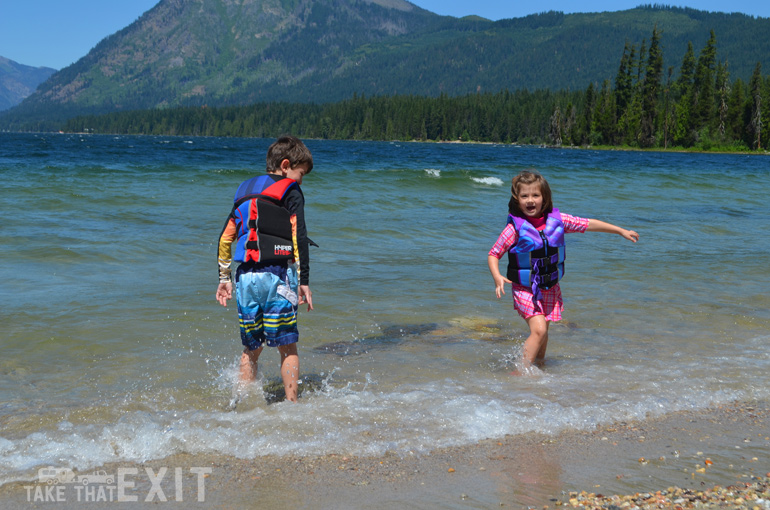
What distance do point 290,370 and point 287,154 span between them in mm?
1504

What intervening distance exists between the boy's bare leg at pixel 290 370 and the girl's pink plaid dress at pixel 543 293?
71.5 inches

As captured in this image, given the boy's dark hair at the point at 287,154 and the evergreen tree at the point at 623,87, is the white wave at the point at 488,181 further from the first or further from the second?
the evergreen tree at the point at 623,87

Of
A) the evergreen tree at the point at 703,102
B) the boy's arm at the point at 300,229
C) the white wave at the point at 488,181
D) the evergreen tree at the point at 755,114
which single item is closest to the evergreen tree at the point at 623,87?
the evergreen tree at the point at 703,102

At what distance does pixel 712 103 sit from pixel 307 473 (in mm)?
111436

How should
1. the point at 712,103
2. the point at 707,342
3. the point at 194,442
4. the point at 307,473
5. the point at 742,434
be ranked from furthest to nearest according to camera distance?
the point at 712,103 < the point at 707,342 < the point at 742,434 < the point at 194,442 < the point at 307,473

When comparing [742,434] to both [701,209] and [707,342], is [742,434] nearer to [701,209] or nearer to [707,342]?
[707,342]

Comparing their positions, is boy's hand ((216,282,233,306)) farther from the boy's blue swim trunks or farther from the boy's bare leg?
the boy's bare leg

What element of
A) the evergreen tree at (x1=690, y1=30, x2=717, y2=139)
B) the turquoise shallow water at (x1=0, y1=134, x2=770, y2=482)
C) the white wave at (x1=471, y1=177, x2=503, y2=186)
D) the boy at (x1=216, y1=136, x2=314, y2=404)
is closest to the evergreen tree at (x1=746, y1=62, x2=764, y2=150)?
the evergreen tree at (x1=690, y1=30, x2=717, y2=139)

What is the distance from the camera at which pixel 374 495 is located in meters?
3.41

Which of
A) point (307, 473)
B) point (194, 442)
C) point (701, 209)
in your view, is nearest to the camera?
point (307, 473)

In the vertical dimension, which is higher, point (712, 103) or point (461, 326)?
point (712, 103)

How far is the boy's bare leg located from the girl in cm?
173

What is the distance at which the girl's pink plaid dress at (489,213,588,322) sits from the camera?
5.51 m

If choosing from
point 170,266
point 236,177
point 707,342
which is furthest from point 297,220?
point 236,177
